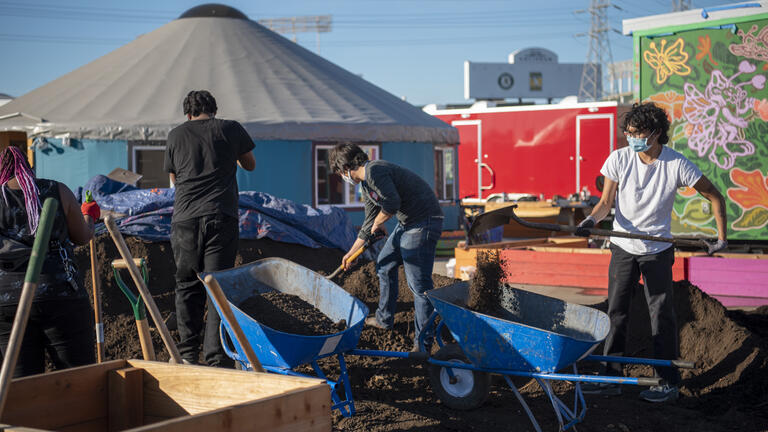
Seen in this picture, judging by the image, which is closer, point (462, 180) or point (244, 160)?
point (244, 160)

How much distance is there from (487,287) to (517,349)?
88 cm

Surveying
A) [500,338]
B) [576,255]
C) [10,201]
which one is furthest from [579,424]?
→ [576,255]

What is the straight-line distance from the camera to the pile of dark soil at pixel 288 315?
192 inches

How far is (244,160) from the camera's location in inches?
212

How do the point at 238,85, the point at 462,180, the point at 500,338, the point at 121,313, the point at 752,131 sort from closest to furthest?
the point at 500,338
the point at 121,313
the point at 752,131
the point at 238,85
the point at 462,180

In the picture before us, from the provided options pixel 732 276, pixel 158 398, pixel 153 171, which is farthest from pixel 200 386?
pixel 153 171

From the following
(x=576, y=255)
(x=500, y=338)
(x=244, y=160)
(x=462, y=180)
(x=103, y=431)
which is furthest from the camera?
(x=462, y=180)

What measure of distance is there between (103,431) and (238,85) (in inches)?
483

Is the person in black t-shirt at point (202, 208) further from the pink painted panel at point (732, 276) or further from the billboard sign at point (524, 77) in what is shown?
the billboard sign at point (524, 77)

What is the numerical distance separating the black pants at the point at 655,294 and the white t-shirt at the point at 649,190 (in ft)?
0.26

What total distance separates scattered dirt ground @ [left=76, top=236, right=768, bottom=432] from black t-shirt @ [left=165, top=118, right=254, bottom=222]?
147 centimetres

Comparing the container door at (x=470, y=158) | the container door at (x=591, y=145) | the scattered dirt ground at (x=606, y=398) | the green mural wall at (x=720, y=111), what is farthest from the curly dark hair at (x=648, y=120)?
the container door at (x=470, y=158)

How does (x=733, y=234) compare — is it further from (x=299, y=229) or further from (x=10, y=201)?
(x=10, y=201)

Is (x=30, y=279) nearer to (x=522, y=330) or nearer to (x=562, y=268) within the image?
(x=522, y=330)
